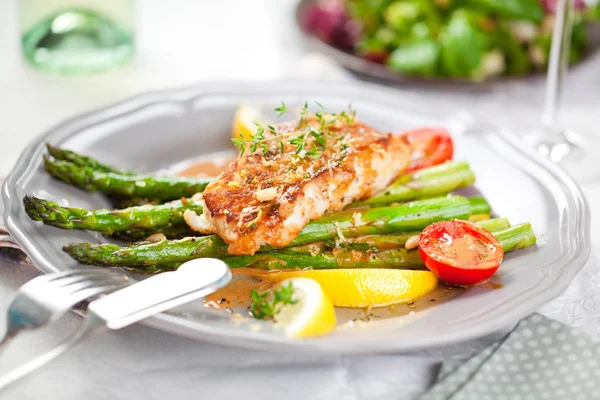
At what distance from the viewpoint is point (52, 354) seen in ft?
8.99

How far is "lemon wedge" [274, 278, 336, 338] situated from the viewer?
291 cm

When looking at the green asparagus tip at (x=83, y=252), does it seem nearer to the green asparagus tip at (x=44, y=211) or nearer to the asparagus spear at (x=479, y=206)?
the green asparagus tip at (x=44, y=211)

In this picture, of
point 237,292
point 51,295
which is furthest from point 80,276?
point 237,292

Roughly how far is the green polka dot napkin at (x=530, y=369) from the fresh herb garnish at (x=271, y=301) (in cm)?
Result: 69

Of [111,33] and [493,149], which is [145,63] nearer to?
[111,33]

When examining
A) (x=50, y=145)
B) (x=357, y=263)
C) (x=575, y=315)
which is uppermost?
(x=50, y=145)

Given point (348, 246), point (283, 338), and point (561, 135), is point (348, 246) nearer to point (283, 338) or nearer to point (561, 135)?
point (283, 338)

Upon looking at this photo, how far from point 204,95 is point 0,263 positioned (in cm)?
206

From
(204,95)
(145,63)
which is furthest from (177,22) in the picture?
(204,95)

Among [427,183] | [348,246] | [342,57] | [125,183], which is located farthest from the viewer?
[342,57]

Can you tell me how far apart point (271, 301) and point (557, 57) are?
10.8 ft

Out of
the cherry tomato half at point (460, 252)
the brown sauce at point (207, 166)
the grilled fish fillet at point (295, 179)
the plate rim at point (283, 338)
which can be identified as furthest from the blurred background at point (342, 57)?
the cherry tomato half at point (460, 252)

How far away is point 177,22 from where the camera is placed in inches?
291

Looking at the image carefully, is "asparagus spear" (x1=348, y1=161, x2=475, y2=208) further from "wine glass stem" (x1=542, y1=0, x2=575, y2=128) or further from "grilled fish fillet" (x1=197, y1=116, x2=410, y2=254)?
"wine glass stem" (x1=542, y1=0, x2=575, y2=128)
